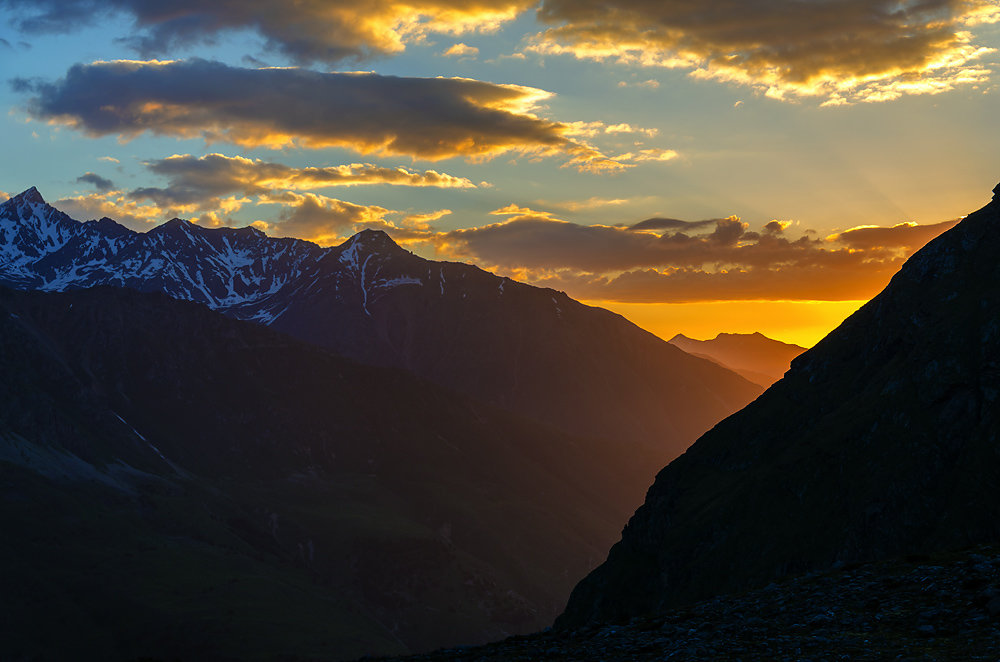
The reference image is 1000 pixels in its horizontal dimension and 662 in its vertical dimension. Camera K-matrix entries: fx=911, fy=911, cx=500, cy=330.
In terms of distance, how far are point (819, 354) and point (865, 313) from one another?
12.9 metres

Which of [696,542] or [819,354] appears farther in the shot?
[819,354]

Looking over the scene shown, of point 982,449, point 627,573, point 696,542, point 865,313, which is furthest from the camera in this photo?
point 865,313

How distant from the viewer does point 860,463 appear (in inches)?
5787

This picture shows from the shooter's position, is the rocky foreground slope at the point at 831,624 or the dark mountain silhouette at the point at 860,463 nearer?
the rocky foreground slope at the point at 831,624

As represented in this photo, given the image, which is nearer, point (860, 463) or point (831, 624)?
point (831, 624)

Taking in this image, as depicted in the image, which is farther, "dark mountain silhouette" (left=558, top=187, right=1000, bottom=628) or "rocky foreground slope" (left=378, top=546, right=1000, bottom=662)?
"dark mountain silhouette" (left=558, top=187, right=1000, bottom=628)

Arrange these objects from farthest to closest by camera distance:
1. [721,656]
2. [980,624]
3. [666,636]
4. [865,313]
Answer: [865,313] < [666,636] < [721,656] < [980,624]

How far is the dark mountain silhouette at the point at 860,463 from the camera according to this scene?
13162cm

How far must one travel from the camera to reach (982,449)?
12938 cm

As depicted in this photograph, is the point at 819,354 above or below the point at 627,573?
above

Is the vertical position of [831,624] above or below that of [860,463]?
above

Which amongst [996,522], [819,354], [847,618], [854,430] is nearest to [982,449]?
[996,522]

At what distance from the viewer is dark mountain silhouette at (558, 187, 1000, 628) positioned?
432 ft

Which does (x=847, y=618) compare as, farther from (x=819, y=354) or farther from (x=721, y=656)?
(x=819, y=354)
